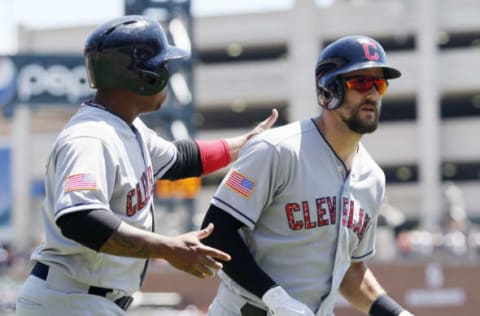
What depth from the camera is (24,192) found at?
4803 cm

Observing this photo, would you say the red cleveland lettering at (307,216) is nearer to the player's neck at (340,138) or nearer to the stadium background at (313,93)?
the player's neck at (340,138)

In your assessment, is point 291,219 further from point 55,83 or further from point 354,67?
point 55,83

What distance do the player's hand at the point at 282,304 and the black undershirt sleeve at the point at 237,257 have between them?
4 centimetres

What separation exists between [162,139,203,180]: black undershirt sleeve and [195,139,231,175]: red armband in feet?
0.07

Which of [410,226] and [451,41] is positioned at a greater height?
[451,41]

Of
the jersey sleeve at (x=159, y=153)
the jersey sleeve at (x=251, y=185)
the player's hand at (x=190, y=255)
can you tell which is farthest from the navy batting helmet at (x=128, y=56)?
the player's hand at (x=190, y=255)

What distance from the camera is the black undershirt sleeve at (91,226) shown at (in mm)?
3367

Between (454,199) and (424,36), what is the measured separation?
14081 millimetres

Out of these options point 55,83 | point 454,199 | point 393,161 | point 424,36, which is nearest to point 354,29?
point 424,36

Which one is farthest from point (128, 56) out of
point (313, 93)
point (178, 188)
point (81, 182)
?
point (313, 93)

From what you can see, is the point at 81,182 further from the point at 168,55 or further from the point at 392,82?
the point at 392,82

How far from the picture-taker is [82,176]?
3424 millimetres

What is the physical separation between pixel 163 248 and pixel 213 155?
1.48m

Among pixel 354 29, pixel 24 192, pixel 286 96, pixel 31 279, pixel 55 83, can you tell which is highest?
pixel 31 279
